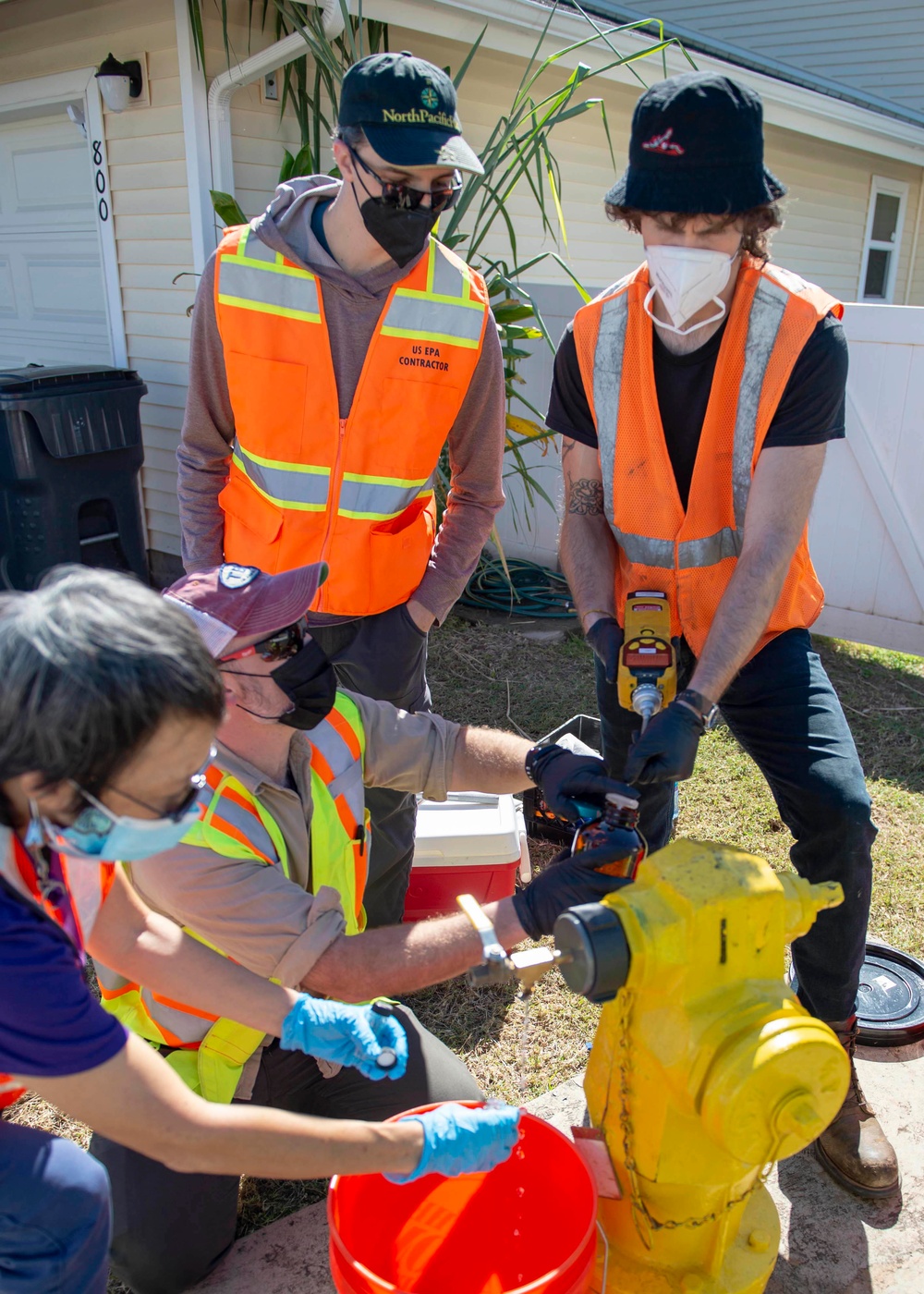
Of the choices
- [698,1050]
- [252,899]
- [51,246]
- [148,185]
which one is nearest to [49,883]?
[252,899]

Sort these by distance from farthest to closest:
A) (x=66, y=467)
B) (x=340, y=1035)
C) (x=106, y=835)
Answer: (x=66, y=467)
(x=340, y=1035)
(x=106, y=835)

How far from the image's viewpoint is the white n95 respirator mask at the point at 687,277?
2.26 m

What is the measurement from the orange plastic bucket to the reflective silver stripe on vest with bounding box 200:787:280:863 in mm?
614

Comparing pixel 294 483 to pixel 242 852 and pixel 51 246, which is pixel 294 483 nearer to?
pixel 242 852

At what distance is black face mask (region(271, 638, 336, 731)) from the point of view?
2.04 metres

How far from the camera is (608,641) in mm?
2555

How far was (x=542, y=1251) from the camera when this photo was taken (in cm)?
184

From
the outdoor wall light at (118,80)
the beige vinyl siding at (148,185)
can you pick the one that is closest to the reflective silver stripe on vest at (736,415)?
the beige vinyl siding at (148,185)

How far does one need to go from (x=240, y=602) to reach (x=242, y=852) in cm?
48

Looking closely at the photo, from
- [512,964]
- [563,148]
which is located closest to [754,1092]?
[512,964]

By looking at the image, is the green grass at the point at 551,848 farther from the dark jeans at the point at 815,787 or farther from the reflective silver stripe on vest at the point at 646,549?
the reflective silver stripe on vest at the point at 646,549

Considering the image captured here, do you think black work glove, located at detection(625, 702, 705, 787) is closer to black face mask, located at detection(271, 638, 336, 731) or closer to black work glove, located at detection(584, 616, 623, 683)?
black work glove, located at detection(584, 616, 623, 683)

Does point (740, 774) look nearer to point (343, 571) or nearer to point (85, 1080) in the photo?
point (343, 571)

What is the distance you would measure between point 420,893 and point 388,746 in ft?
3.63
